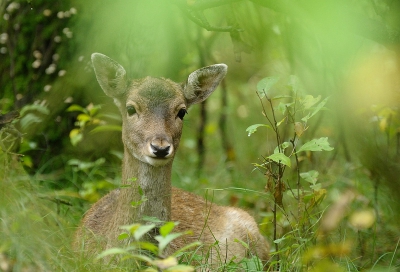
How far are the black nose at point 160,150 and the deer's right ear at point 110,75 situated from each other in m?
0.86

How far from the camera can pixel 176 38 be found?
25.7 feet

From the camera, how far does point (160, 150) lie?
16.8ft

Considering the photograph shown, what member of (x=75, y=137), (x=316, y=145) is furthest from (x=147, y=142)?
(x=75, y=137)

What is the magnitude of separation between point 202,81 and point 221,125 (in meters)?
3.75

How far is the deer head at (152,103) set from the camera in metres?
5.27

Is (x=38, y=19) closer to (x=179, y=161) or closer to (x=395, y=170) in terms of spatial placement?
(x=179, y=161)

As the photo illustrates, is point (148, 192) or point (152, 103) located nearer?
point (148, 192)

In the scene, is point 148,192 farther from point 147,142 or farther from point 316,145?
point 316,145

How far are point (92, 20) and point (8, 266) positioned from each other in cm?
383

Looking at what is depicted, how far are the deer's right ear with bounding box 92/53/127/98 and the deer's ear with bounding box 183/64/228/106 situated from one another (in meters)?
0.56

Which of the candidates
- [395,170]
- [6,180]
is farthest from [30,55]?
[395,170]

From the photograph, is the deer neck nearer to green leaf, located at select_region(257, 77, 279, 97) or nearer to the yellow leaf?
green leaf, located at select_region(257, 77, 279, 97)

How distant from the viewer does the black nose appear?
5.11m

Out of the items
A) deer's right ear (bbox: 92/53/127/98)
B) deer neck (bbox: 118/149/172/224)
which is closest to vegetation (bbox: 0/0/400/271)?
deer neck (bbox: 118/149/172/224)
